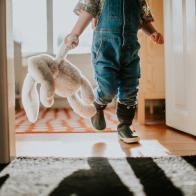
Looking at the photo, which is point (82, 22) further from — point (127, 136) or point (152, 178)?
point (152, 178)

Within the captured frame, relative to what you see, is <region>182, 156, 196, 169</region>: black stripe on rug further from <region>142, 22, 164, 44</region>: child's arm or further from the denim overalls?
<region>142, 22, 164, 44</region>: child's arm

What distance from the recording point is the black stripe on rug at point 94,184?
73cm

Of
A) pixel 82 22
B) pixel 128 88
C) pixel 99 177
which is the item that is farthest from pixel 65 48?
pixel 99 177

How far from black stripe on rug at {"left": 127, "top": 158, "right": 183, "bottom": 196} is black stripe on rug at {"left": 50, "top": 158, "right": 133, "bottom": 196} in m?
0.06

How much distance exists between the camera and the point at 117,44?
A: 138 cm

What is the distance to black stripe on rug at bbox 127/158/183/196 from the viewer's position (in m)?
0.74

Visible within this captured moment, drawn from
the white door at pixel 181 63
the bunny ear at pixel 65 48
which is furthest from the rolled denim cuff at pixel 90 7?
the white door at pixel 181 63

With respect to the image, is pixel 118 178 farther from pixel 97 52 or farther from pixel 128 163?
pixel 97 52

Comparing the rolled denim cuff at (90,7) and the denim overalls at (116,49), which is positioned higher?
the rolled denim cuff at (90,7)

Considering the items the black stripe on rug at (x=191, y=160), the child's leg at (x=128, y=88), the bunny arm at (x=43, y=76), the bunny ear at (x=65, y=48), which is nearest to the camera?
the black stripe on rug at (x=191, y=160)

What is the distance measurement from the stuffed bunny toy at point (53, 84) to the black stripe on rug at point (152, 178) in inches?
15.2

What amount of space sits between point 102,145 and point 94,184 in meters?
0.61

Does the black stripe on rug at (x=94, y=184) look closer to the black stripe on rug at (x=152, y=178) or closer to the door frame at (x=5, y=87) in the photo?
the black stripe on rug at (x=152, y=178)

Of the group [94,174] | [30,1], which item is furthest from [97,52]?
[30,1]
